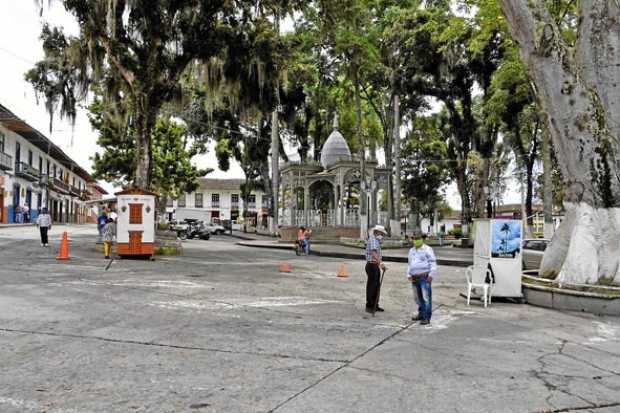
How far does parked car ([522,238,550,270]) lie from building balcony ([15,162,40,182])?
134 ft

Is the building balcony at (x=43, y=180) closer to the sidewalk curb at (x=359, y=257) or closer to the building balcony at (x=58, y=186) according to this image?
the building balcony at (x=58, y=186)

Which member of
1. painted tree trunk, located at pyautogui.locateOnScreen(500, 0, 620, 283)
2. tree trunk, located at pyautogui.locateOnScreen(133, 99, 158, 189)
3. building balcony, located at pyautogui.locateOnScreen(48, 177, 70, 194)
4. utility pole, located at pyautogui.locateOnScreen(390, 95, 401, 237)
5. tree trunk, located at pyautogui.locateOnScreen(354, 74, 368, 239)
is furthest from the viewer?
building balcony, located at pyautogui.locateOnScreen(48, 177, 70, 194)

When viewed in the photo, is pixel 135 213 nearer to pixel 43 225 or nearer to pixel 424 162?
pixel 43 225

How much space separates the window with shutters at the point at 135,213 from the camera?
16.5 m


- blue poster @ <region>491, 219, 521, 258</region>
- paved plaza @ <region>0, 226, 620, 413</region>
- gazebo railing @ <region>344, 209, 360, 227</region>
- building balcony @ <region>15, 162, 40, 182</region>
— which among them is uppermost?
building balcony @ <region>15, 162, 40, 182</region>

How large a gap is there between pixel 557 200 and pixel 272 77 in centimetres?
3257

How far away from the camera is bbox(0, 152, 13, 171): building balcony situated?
3975 centimetres

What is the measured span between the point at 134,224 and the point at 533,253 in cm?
1245

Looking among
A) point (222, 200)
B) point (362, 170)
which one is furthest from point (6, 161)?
point (222, 200)

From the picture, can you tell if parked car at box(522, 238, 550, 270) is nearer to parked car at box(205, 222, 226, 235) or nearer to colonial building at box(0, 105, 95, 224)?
parked car at box(205, 222, 226, 235)

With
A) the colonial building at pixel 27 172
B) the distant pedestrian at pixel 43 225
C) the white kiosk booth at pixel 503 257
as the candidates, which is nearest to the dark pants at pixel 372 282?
the white kiosk booth at pixel 503 257

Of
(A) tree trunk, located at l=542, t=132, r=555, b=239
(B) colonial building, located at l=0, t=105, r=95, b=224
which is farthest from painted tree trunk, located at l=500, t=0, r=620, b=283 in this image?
(B) colonial building, located at l=0, t=105, r=95, b=224

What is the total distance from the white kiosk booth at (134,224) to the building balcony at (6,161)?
28314 mm

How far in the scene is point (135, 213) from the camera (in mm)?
16547
